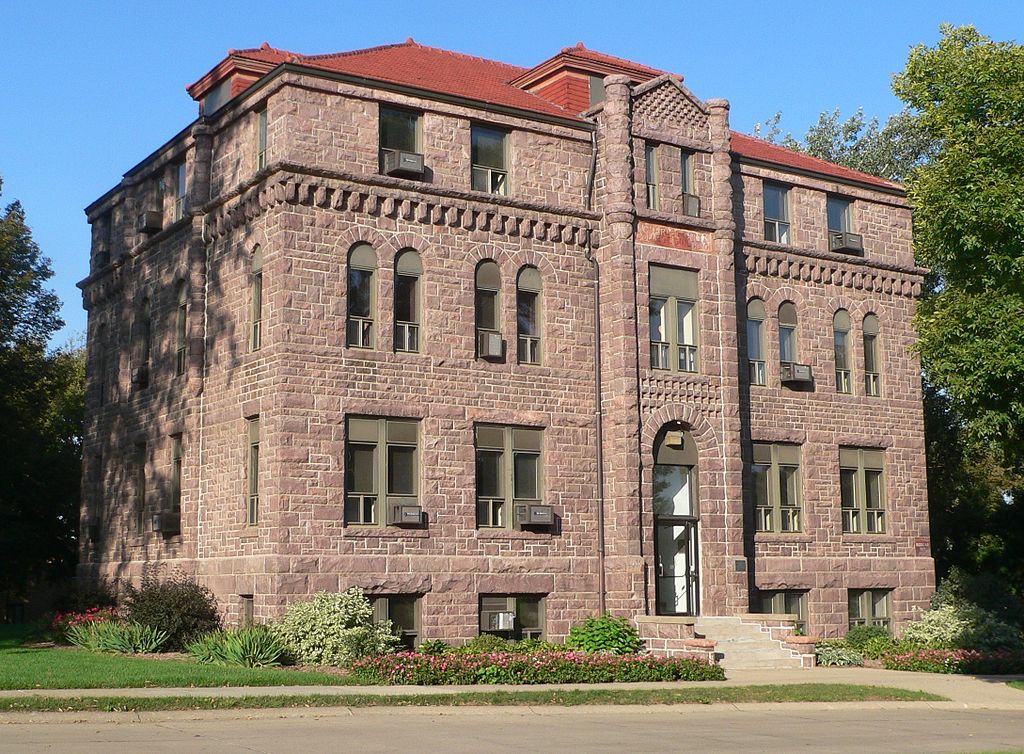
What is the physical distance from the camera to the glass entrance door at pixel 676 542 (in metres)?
29.7

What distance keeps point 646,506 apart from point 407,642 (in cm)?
618

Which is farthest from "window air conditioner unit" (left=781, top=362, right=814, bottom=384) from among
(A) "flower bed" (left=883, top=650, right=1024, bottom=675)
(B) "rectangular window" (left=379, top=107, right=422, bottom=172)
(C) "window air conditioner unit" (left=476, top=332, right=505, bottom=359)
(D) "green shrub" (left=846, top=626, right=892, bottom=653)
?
(B) "rectangular window" (left=379, top=107, right=422, bottom=172)

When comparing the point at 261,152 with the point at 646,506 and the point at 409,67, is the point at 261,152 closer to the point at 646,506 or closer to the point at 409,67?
the point at 409,67

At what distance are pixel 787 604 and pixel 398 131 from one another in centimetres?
1478

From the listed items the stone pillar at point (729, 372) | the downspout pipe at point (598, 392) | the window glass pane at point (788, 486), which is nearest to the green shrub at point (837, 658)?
the stone pillar at point (729, 372)

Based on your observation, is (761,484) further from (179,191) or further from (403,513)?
(179,191)

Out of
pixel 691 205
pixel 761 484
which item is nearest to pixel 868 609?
pixel 761 484

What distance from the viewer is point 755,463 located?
32.0m

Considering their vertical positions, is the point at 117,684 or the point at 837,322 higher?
the point at 837,322

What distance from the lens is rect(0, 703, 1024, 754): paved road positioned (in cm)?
1441

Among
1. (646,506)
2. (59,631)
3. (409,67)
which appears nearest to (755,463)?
(646,506)

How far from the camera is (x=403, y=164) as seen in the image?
90.4 ft

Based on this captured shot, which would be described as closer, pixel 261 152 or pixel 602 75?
pixel 261 152

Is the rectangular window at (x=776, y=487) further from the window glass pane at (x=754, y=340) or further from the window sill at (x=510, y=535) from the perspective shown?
the window sill at (x=510, y=535)
